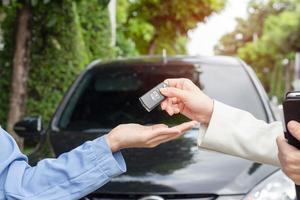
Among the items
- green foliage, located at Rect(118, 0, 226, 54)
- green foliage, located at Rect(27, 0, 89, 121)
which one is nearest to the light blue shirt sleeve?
green foliage, located at Rect(27, 0, 89, 121)

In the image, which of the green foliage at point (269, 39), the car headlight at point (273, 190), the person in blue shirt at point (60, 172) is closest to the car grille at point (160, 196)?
the car headlight at point (273, 190)

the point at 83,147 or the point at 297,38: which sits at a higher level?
the point at 83,147

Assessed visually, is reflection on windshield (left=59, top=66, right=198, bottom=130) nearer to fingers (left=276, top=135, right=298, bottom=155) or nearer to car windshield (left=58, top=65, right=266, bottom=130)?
car windshield (left=58, top=65, right=266, bottom=130)

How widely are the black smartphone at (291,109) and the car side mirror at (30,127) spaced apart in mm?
2862

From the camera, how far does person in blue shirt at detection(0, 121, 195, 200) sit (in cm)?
167

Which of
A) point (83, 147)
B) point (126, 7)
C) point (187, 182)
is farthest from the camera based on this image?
point (126, 7)

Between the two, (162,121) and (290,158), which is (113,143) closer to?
(290,158)

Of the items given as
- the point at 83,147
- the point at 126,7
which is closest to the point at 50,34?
the point at 83,147

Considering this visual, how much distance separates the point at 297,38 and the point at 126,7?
85.1 ft

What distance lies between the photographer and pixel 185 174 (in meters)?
3.31

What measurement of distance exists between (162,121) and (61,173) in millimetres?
2521

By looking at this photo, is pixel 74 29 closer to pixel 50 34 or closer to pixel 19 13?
pixel 50 34

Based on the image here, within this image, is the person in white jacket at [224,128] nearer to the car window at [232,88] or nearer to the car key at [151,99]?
the car key at [151,99]

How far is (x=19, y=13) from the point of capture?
6.50 meters
